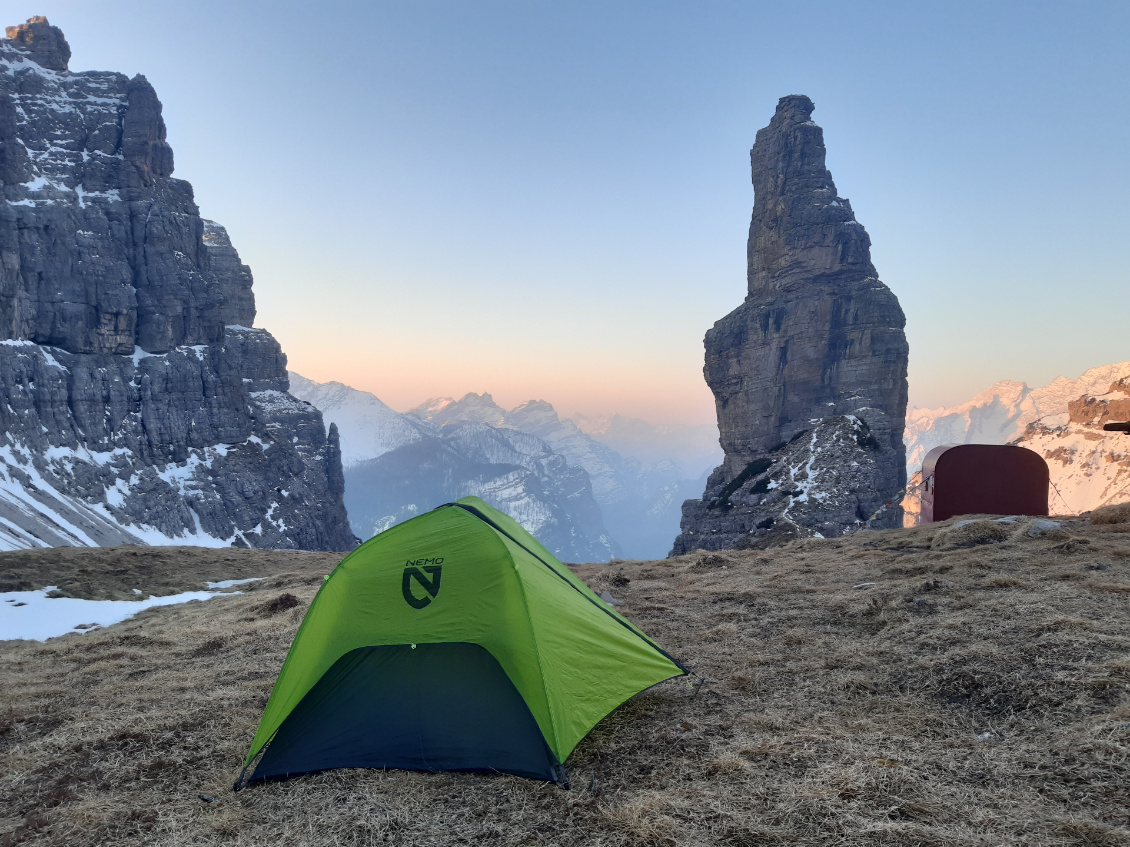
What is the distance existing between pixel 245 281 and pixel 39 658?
195539mm

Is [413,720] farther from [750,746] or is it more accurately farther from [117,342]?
[117,342]

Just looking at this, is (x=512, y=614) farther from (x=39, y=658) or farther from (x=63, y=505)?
(x=63, y=505)

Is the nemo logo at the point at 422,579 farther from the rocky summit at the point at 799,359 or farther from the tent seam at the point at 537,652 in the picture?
the rocky summit at the point at 799,359

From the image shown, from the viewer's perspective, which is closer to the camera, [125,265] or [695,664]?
[695,664]

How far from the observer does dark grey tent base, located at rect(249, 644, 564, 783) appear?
6574 millimetres

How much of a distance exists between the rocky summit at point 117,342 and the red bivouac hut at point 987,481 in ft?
332

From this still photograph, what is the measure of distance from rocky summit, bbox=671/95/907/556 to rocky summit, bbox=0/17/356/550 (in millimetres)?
92453

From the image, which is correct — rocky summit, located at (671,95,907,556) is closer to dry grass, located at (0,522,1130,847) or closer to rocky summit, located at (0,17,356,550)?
dry grass, located at (0,522,1130,847)

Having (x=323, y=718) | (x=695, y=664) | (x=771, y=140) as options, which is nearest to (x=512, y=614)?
(x=323, y=718)

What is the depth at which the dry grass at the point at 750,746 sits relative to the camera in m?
5.11

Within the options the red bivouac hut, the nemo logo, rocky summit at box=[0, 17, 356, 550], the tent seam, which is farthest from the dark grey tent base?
rocky summit at box=[0, 17, 356, 550]

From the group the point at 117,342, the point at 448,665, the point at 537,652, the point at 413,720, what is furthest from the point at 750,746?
the point at 117,342

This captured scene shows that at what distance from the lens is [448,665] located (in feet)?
23.8

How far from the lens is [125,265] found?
4798 inches
